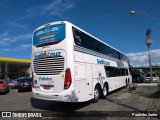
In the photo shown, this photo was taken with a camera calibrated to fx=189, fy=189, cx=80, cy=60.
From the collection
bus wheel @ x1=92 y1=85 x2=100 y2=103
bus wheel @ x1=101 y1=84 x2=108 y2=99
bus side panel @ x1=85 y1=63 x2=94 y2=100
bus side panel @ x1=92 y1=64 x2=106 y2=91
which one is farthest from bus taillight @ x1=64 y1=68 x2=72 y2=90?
bus wheel @ x1=101 y1=84 x2=108 y2=99

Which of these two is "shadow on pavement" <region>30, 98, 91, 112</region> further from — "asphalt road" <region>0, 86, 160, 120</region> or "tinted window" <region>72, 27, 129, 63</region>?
"tinted window" <region>72, 27, 129, 63</region>

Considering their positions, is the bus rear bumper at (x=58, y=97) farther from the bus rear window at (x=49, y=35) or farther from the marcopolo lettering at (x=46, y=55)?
the bus rear window at (x=49, y=35)

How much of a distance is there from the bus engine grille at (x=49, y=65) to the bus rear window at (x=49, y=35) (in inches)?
31.9

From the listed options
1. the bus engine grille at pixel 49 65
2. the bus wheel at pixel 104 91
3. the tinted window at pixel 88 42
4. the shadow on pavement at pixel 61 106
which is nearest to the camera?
the bus engine grille at pixel 49 65

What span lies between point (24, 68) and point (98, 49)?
51396 millimetres

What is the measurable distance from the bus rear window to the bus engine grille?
0.81 m

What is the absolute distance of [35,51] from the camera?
32.5 ft

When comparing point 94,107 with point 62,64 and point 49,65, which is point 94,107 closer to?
point 62,64

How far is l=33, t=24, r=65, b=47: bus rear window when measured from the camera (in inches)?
356

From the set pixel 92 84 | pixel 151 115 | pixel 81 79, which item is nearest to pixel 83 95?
pixel 81 79

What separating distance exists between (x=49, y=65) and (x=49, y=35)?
1.52 meters

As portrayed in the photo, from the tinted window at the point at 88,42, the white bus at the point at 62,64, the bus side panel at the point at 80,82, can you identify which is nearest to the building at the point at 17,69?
the tinted window at the point at 88,42

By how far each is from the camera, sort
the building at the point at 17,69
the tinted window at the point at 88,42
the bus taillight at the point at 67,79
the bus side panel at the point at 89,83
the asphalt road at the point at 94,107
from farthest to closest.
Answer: the building at the point at 17,69 < the bus side panel at the point at 89,83 < the tinted window at the point at 88,42 < the bus taillight at the point at 67,79 < the asphalt road at the point at 94,107

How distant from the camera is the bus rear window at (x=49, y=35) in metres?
9.03
